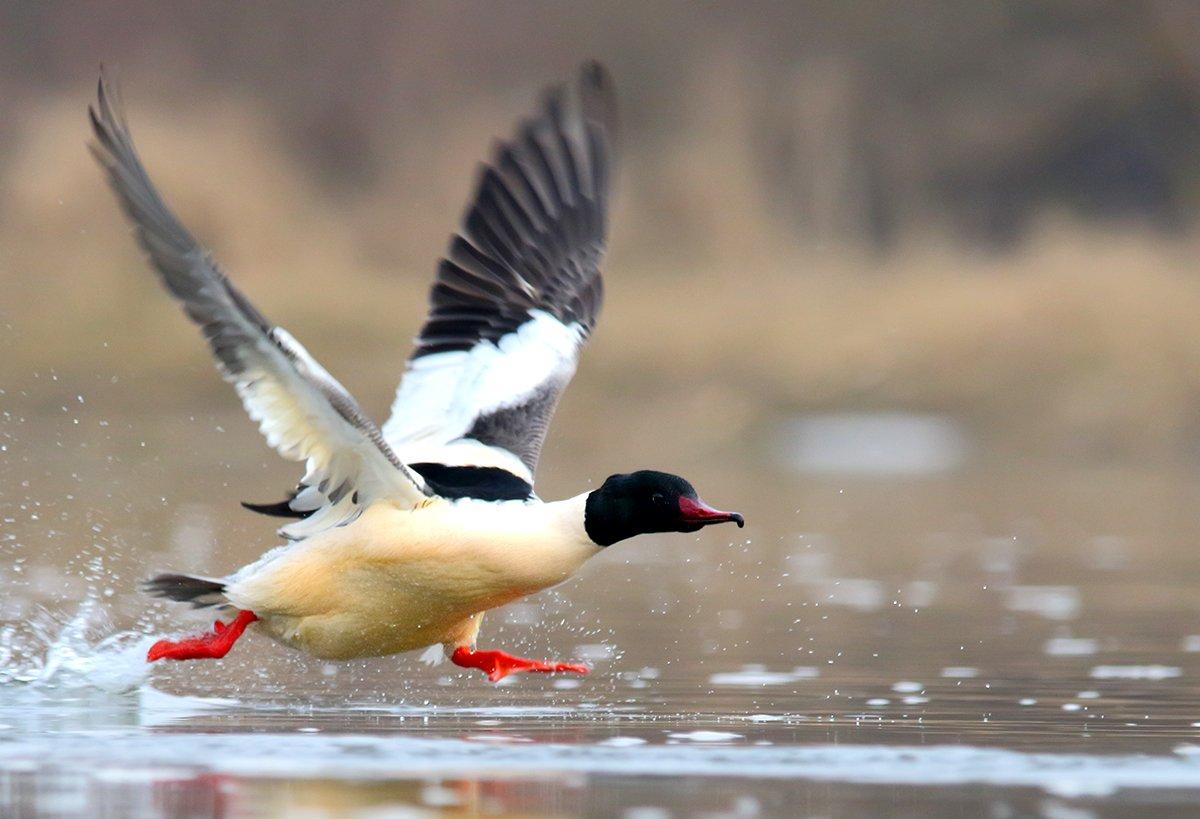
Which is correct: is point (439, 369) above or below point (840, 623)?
above

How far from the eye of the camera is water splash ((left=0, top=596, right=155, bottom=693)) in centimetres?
965

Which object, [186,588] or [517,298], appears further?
[517,298]

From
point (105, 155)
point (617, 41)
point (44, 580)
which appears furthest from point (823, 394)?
point (105, 155)

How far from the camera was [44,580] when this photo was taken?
43.0 ft

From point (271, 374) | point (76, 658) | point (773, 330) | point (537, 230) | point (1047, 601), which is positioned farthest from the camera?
point (773, 330)

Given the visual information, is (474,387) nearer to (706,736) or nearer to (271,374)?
(271,374)

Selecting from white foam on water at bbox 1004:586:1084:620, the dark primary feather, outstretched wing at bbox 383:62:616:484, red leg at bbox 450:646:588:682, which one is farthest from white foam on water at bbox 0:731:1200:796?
white foam on water at bbox 1004:586:1084:620

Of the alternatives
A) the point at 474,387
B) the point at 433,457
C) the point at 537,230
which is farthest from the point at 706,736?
the point at 537,230

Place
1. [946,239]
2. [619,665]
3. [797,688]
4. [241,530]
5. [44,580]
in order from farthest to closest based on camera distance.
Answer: [946,239]
[241,530]
[44,580]
[619,665]
[797,688]

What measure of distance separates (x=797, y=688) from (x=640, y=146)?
2843cm

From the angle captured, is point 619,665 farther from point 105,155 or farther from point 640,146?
point 640,146

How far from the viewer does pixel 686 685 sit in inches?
386

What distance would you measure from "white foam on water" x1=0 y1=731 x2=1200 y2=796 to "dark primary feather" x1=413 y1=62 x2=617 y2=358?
3381 millimetres

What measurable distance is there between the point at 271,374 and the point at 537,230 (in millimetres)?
3013
